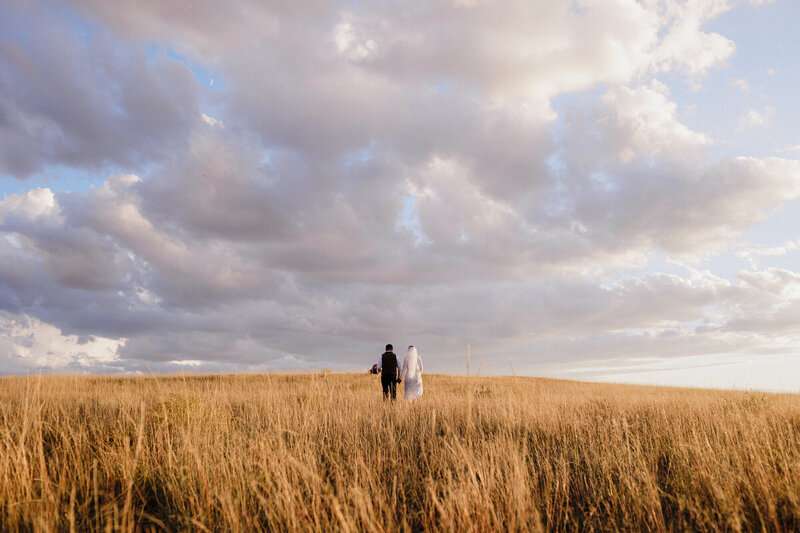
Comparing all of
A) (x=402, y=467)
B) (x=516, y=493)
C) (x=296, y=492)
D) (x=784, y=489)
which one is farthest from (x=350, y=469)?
(x=784, y=489)

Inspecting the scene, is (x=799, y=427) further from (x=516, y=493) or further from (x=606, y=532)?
(x=516, y=493)

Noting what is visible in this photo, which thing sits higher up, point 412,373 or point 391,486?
point 412,373

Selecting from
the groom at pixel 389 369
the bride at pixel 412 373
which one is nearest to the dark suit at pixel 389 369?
the groom at pixel 389 369

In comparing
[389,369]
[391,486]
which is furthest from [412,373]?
[391,486]

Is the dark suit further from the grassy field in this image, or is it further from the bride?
the grassy field

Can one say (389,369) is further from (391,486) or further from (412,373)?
(391,486)

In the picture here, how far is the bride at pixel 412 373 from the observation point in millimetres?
13039

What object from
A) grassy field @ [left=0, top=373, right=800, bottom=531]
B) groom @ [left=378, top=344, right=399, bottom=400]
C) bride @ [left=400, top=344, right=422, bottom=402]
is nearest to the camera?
grassy field @ [left=0, top=373, right=800, bottom=531]

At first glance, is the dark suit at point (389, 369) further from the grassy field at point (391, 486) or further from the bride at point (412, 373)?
the grassy field at point (391, 486)

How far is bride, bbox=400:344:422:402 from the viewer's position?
1304 centimetres

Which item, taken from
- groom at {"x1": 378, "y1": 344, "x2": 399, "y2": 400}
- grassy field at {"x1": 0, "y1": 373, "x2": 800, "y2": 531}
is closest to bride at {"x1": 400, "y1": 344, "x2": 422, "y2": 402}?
groom at {"x1": 378, "y1": 344, "x2": 399, "y2": 400}

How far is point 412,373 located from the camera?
1304 centimetres

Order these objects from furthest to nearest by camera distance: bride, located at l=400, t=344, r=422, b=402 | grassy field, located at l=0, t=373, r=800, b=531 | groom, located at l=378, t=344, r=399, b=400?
groom, located at l=378, t=344, r=399, b=400
bride, located at l=400, t=344, r=422, b=402
grassy field, located at l=0, t=373, r=800, b=531

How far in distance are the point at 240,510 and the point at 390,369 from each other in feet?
34.9
